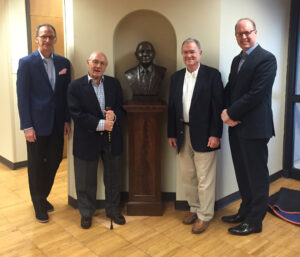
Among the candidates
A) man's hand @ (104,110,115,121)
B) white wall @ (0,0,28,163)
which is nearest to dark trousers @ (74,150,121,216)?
man's hand @ (104,110,115,121)

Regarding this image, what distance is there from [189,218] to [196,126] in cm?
86

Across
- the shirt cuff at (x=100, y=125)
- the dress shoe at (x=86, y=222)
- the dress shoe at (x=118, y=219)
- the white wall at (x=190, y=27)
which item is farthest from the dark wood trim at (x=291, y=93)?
the dress shoe at (x=86, y=222)

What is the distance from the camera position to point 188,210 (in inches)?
130

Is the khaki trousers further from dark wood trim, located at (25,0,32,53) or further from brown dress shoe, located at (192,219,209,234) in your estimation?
dark wood trim, located at (25,0,32,53)

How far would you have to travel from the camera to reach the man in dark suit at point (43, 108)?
291 cm

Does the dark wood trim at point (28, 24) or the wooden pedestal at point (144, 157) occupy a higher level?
the dark wood trim at point (28, 24)

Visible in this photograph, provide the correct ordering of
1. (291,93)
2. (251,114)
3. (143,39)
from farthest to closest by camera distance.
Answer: (291,93) < (143,39) < (251,114)

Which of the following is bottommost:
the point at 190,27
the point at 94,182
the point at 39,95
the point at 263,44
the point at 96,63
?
the point at 94,182

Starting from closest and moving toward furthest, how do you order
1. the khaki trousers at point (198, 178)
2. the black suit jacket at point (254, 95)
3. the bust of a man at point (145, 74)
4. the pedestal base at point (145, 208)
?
the black suit jacket at point (254, 95) → the khaki trousers at point (198, 178) → the bust of a man at point (145, 74) → the pedestal base at point (145, 208)

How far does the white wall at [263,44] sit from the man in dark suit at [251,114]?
394 millimetres

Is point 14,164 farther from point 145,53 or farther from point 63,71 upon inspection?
point 145,53

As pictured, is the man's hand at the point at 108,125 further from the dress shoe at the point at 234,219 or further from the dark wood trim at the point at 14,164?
the dark wood trim at the point at 14,164

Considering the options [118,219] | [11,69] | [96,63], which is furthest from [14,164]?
[96,63]

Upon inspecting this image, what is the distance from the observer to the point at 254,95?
2518 millimetres
